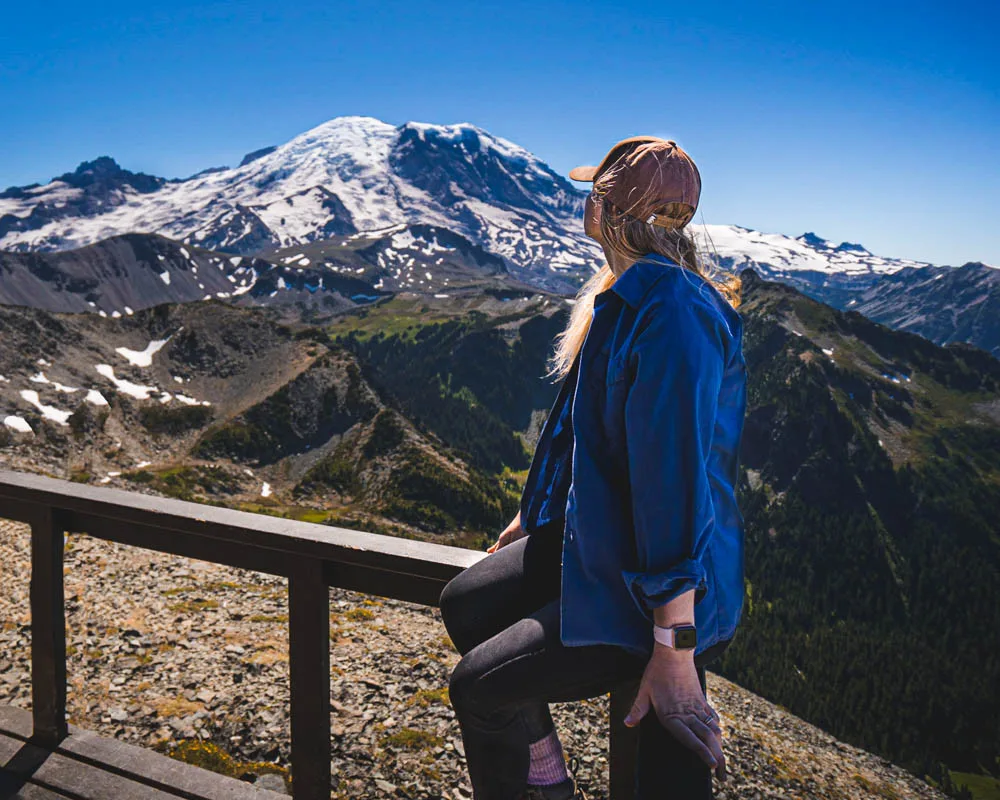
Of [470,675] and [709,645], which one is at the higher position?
[709,645]

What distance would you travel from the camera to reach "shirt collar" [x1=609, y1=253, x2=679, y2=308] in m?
2.65

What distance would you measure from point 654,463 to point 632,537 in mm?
356

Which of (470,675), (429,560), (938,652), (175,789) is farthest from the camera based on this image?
(938,652)

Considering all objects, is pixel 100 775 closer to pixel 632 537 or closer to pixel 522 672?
pixel 522 672

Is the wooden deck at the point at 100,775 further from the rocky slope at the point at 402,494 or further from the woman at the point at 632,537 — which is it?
the rocky slope at the point at 402,494

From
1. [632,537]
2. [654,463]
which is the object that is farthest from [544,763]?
[654,463]

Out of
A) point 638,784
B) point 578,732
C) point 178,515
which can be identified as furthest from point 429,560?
point 578,732

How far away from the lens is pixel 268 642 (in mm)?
13703

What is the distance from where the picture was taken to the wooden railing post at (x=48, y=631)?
15.8 feet

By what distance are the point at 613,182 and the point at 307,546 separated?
94.1 inches

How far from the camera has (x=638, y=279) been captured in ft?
8.80

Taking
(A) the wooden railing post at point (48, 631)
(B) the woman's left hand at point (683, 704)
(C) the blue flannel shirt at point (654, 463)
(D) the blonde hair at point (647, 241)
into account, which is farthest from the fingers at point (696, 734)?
(A) the wooden railing post at point (48, 631)

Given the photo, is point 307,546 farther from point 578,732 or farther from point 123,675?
point 578,732

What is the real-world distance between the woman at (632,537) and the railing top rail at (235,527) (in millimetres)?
361
